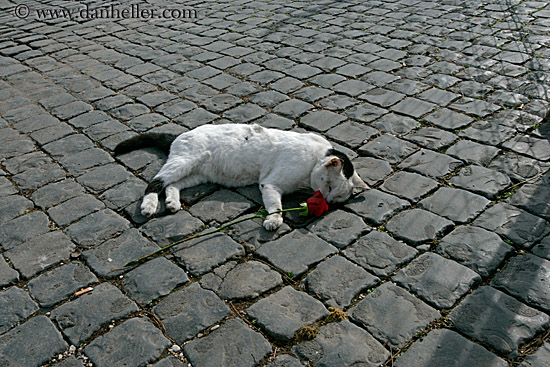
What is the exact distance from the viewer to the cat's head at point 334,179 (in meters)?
4.21

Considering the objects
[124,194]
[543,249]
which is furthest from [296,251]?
[543,249]

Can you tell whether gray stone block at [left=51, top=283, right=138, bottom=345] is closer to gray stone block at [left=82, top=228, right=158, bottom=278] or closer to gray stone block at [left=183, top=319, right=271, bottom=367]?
gray stone block at [left=82, top=228, right=158, bottom=278]

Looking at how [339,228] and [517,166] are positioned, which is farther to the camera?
[517,166]

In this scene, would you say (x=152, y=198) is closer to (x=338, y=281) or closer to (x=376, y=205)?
(x=338, y=281)

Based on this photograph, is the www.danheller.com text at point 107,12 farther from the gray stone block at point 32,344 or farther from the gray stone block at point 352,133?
the gray stone block at point 32,344

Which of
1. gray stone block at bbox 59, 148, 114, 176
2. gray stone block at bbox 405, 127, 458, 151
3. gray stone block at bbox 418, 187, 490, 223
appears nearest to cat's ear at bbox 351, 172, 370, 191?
gray stone block at bbox 418, 187, 490, 223

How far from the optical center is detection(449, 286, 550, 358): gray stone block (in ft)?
9.91

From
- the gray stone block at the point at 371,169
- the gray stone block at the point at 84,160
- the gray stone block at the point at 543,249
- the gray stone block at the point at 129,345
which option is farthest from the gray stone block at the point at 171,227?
the gray stone block at the point at 543,249

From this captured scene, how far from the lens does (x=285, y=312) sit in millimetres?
3277

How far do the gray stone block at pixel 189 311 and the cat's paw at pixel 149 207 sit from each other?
98cm

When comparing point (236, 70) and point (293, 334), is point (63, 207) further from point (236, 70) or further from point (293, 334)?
point (236, 70)

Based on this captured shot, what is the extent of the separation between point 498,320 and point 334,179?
1.68 meters

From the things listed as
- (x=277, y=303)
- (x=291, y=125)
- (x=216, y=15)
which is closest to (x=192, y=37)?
(x=216, y=15)

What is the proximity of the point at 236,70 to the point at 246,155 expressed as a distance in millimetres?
2791
